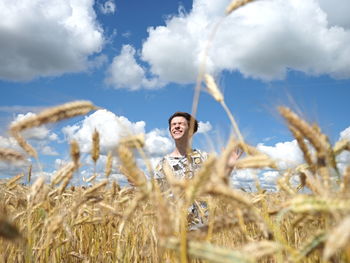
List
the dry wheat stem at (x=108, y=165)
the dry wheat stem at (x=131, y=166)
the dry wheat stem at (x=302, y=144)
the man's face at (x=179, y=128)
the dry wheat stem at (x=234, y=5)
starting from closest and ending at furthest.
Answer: the dry wheat stem at (x=131, y=166) → the dry wheat stem at (x=302, y=144) → the dry wheat stem at (x=234, y=5) → the dry wheat stem at (x=108, y=165) → the man's face at (x=179, y=128)

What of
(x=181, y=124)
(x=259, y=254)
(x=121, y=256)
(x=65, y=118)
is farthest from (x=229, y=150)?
(x=181, y=124)

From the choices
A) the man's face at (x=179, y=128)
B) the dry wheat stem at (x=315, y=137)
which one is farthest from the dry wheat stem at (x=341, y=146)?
the man's face at (x=179, y=128)

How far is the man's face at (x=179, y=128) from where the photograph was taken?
5.47 meters

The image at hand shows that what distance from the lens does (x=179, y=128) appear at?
5492 mm

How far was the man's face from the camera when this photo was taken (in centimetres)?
547

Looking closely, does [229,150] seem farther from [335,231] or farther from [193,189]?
[335,231]

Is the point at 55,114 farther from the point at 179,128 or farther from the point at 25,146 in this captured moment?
the point at 179,128

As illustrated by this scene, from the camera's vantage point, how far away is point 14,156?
170 centimetres

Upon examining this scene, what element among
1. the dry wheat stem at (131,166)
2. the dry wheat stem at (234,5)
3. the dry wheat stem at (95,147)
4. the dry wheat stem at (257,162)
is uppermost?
the dry wheat stem at (234,5)

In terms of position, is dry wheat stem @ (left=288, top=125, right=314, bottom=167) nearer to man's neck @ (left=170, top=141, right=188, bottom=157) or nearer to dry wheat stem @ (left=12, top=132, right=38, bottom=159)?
dry wheat stem @ (left=12, top=132, right=38, bottom=159)

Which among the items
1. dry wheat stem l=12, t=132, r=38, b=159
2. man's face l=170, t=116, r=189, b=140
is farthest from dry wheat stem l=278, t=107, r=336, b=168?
man's face l=170, t=116, r=189, b=140

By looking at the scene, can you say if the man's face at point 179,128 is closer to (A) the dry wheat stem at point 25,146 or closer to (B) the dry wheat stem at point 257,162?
(A) the dry wheat stem at point 25,146

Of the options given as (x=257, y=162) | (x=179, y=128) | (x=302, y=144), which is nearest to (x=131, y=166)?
(x=257, y=162)

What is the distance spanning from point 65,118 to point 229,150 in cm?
77
